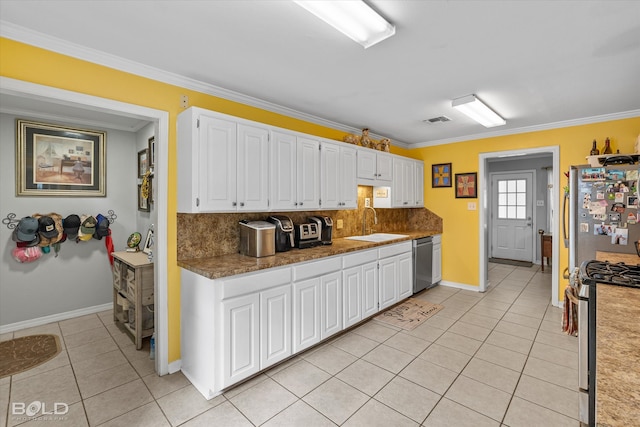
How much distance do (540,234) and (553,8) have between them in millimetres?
6195

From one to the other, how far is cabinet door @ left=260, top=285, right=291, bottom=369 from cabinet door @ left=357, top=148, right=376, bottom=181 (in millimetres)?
2017

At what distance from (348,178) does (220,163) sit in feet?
5.71

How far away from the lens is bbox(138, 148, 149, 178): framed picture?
3.81 m

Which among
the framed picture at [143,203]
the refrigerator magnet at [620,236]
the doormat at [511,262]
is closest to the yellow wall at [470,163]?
the refrigerator magnet at [620,236]

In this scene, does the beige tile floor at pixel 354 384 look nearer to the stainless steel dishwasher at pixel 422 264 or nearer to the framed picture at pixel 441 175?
the stainless steel dishwasher at pixel 422 264

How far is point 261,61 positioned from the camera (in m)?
2.28

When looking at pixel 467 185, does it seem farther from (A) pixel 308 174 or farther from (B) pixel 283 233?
(B) pixel 283 233

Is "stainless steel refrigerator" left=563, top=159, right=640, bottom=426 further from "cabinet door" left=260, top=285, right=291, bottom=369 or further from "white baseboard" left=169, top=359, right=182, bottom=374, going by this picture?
"white baseboard" left=169, top=359, right=182, bottom=374

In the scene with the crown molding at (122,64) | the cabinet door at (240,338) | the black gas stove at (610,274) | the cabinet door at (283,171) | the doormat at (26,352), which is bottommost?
the doormat at (26,352)

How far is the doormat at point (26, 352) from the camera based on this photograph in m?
2.56

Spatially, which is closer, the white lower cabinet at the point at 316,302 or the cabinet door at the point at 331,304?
the white lower cabinet at the point at 316,302

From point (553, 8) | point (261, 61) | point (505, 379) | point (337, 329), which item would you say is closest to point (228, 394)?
point (337, 329)

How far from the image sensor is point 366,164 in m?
4.03

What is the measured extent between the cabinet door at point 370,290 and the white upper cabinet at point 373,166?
119 cm
